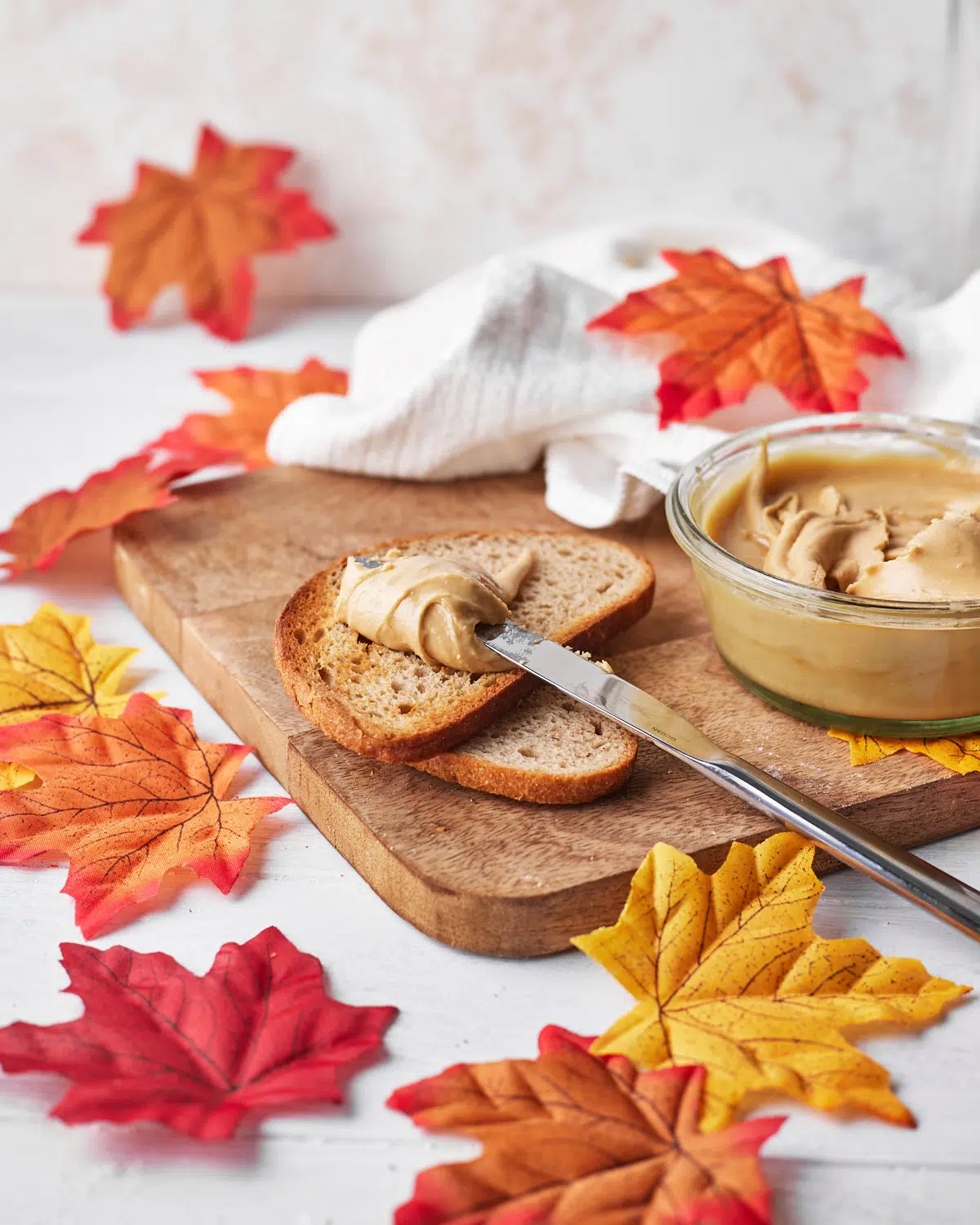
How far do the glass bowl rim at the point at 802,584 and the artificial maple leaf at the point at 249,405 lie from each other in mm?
973

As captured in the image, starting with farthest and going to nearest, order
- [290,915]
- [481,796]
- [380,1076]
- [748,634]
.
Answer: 1. [748,634]
2. [481,796]
3. [290,915]
4. [380,1076]

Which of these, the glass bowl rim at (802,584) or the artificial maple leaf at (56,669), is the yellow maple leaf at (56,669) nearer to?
the artificial maple leaf at (56,669)

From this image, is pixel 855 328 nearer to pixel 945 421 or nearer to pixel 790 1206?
pixel 945 421

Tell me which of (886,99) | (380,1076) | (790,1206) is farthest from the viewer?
(886,99)

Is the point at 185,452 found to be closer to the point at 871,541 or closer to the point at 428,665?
the point at 428,665

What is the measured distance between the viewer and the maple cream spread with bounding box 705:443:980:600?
65.7 inches

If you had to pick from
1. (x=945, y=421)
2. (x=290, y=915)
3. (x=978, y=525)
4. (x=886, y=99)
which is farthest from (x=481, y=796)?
(x=886, y=99)

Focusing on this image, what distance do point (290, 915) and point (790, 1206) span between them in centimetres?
62

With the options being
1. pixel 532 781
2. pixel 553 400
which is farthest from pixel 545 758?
pixel 553 400

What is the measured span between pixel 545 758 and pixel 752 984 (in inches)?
15.3

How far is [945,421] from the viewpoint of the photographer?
200cm

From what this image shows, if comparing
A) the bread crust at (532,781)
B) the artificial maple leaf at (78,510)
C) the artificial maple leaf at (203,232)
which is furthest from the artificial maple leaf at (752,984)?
the artificial maple leaf at (203,232)

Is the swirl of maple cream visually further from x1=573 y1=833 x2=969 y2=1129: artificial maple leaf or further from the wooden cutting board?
x1=573 y1=833 x2=969 y2=1129: artificial maple leaf

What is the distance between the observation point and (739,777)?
4.91ft
